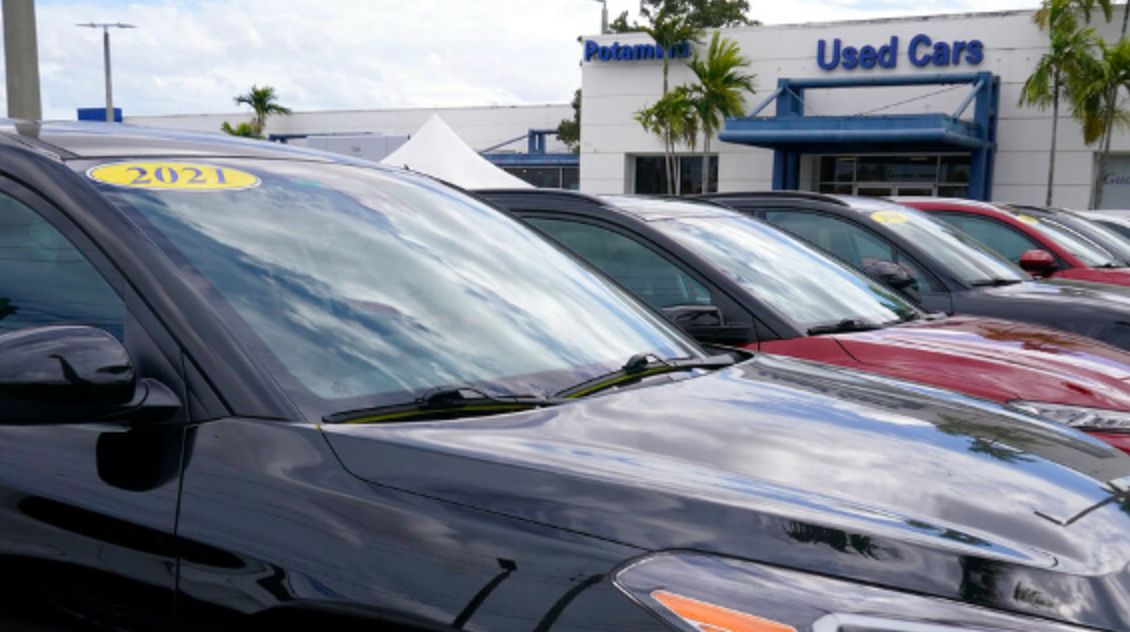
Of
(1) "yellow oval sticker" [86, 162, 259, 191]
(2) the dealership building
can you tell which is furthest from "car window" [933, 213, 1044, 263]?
(2) the dealership building

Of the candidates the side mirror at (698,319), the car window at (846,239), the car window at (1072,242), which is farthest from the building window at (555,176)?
the side mirror at (698,319)

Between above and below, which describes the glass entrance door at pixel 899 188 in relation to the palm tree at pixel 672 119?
below

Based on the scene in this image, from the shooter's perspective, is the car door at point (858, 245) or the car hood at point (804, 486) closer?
the car hood at point (804, 486)

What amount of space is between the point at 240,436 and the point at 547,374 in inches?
27.6

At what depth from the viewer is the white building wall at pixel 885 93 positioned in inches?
1110

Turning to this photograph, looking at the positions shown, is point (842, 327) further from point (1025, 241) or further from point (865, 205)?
point (1025, 241)

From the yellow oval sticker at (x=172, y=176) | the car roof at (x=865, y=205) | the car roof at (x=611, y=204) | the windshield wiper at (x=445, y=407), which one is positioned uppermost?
the yellow oval sticker at (x=172, y=176)

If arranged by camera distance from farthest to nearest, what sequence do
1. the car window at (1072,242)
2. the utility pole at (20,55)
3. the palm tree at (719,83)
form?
the palm tree at (719,83) < the car window at (1072,242) < the utility pole at (20,55)

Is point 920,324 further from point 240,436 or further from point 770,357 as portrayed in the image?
point 240,436

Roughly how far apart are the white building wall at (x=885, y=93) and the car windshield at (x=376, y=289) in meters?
28.1

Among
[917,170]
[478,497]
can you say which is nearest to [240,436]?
[478,497]

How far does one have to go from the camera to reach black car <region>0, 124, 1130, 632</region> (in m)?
1.54

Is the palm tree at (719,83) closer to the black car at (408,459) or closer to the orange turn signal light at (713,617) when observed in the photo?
the black car at (408,459)

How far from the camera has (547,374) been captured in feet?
7.64
